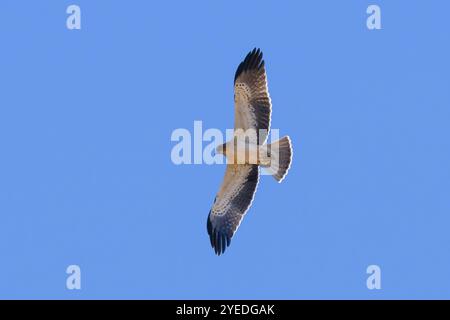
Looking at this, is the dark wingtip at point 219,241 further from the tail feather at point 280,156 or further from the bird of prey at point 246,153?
the tail feather at point 280,156

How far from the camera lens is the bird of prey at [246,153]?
14.1 meters

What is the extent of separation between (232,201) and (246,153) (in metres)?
0.70

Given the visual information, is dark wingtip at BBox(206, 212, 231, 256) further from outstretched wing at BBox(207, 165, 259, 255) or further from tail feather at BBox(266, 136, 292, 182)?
tail feather at BBox(266, 136, 292, 182)

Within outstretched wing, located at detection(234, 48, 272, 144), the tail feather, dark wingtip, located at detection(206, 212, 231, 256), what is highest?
outstretched wing, located at detection(234, 48, 272, 144)

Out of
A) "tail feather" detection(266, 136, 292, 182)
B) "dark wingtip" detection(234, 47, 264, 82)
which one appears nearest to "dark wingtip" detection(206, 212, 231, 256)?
"tail feather" detection(266, 136, 292, 182)

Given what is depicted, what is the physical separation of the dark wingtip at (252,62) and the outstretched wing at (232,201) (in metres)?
1.14

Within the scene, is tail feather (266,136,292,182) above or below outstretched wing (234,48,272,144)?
below

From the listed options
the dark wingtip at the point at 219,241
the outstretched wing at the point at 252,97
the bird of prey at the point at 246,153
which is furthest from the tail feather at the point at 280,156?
the dark wingtip at the point at 219,241

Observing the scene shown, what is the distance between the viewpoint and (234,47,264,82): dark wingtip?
14.4 metres
